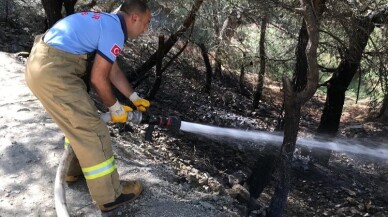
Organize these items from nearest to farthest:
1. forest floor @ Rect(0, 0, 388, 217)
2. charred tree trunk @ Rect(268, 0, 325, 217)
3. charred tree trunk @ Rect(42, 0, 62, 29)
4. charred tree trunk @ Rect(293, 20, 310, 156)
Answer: forest floor @ Rect(0, 0, 388, 217), charred tree trunk @ Rect(268, 0, 325, 217), charred tree trunk @ Rect(293, 20, 310, 156), charred tree trunk @ Rect(42, 0, 62, 29)

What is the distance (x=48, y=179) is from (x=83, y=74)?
1078 millimetres

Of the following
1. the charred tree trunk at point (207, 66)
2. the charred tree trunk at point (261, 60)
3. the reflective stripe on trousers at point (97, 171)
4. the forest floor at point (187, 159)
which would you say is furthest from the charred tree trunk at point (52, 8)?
the reflective stripe on trousers at point (97, 171)

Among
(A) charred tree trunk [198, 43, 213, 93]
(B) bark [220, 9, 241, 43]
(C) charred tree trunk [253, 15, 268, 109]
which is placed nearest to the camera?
(C) charred tree trunk [253, 15, 268, 109]

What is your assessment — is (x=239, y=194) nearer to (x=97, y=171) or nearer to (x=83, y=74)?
(x=97, y=171)

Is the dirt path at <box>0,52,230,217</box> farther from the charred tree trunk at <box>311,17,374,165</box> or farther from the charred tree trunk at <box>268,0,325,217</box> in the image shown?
the charred tree trunk at <box>311,17,374,165</box>

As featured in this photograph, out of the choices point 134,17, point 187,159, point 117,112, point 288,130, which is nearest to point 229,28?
point 187,159

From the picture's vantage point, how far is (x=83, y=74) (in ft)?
9.99

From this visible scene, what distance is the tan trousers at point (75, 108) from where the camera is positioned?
2.84 metres

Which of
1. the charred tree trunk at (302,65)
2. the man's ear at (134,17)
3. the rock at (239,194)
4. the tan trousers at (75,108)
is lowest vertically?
the rock at (239,194)

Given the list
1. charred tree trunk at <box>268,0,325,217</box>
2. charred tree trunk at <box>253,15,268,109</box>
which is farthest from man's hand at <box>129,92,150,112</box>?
charred tree trunk at <box>253,15,268,109</box>

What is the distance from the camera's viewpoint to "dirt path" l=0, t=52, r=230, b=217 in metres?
3.22

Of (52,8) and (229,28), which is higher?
(229,28)

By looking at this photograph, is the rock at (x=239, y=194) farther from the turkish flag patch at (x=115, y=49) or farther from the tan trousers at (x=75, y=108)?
the turkish flag patch at (x=115, y=49)

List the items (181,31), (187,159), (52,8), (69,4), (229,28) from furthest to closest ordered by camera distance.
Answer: (229,28) → (69,4) → (181,31) → (52,8) → (187,159)
